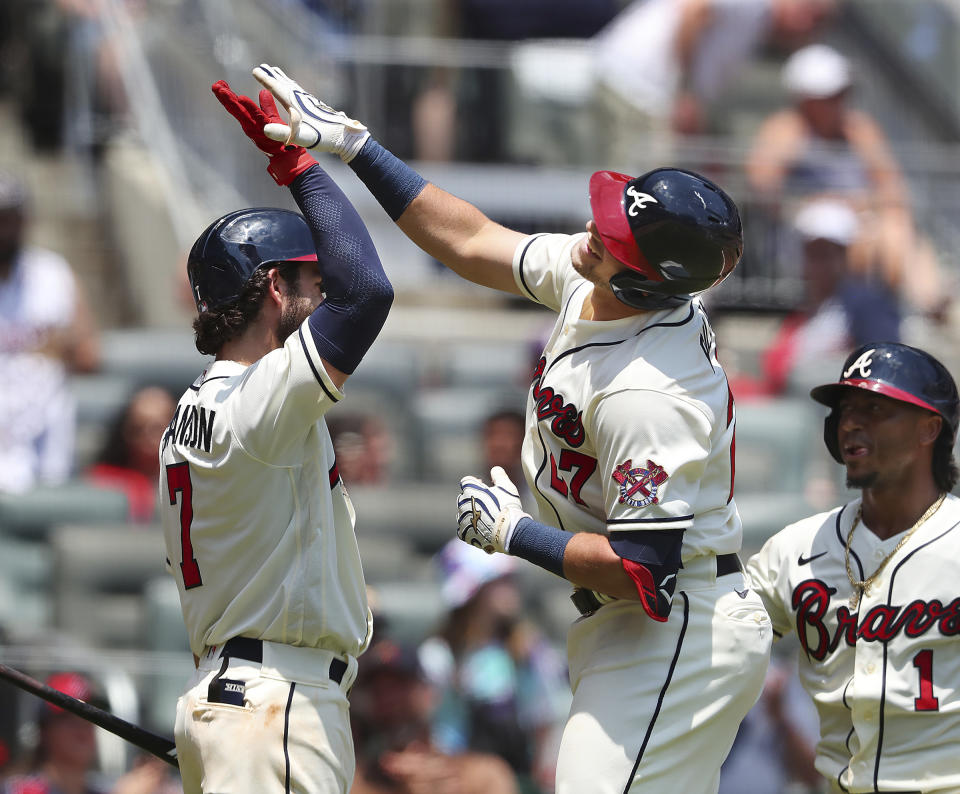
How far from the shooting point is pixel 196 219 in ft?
31.7

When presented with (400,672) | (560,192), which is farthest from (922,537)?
(560,192)

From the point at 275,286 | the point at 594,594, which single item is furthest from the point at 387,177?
the point at 594,594

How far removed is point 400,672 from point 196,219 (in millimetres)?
4318

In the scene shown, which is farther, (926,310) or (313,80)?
(313,80)

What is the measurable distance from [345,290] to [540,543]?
721 millimetres

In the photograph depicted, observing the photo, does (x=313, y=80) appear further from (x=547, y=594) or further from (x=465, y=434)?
(x=547, y=594)

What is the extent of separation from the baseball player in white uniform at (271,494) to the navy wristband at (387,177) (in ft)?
0.82

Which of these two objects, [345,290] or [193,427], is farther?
[193,427]

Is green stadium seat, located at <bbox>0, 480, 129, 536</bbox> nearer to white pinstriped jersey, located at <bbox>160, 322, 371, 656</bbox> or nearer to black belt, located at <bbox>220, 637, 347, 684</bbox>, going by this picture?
white pinstriped jersey, located at <bbox>160, 322, 371, 656</bbox>

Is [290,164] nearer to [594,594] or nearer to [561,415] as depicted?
[561,415]

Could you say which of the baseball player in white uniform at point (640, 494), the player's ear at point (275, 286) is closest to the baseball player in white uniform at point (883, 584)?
the baseball player in white uniform at point (640, 494)

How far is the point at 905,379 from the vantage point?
4168 mm

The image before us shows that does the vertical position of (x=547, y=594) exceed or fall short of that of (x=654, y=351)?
it falls short

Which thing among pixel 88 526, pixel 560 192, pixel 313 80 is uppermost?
pixel 313 80
